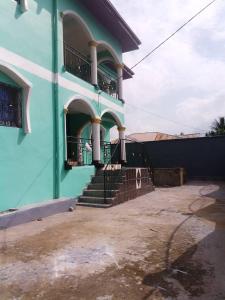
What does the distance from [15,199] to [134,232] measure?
292 cm

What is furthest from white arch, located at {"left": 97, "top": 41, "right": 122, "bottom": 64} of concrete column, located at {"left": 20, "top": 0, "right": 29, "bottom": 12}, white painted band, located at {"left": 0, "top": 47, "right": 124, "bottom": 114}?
concrete column, located at {"left": 20, "top": 0, "right": 29, "bottom": 12}

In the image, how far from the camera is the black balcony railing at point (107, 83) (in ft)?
41.8

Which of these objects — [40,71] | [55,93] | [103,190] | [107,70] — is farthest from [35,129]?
[107,70]

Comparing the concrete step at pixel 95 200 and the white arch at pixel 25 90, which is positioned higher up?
the white arch at pixel 25 90

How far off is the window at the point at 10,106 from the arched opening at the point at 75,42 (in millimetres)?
3388

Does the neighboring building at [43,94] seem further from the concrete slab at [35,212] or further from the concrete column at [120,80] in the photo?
the concrete column at [120,80]

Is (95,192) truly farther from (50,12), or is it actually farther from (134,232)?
(50,12)

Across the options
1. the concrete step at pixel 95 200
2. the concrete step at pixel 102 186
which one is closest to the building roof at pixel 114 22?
the concrete step at pixel 102 186

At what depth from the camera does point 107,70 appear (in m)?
13.6

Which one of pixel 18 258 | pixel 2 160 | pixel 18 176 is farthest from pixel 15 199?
pixel 18 258

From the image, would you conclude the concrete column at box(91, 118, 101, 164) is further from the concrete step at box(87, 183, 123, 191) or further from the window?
the window

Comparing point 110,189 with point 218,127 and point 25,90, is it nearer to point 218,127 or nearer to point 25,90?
point 25,90

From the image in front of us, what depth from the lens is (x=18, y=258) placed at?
3871 mm

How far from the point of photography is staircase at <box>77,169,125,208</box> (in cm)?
821
